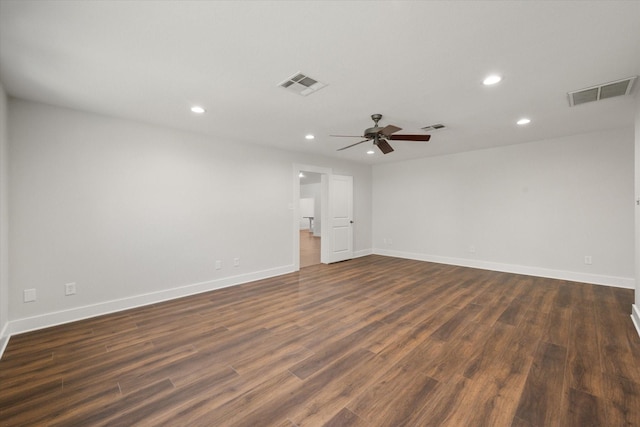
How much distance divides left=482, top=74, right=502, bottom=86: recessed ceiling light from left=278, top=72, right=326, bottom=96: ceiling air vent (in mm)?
1555

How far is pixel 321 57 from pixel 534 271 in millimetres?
5445

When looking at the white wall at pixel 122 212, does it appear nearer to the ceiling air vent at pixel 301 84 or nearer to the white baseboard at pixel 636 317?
the ceiling air vent at pixel 301 84

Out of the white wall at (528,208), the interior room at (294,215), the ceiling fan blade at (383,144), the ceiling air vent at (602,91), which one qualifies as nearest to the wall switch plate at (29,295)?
the interior room at (294,215)

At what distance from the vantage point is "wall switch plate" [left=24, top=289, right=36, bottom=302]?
109 inches

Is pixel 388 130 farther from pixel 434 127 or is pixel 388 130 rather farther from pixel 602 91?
pixel 602 91

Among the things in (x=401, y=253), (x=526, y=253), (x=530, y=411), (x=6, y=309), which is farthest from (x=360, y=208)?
(x=6, y=309)

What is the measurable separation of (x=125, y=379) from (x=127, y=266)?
1.89 m

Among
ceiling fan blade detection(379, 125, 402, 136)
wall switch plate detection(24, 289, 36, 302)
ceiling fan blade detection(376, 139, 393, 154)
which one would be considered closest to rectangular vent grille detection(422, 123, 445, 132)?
ceiling fan blade detection(376, 139, 393, 154)

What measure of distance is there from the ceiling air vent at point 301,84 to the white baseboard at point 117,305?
3.23 metres

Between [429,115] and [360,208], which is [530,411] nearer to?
[429,115]

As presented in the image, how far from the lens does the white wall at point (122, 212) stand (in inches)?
111

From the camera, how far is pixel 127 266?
11.2 ft

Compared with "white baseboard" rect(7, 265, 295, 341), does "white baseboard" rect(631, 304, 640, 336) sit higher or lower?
higher

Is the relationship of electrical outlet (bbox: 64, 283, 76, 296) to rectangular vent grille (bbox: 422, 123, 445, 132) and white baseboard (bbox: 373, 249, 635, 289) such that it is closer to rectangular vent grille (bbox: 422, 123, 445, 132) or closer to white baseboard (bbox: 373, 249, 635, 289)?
rectangular vent grille (bbox: 422, 123, 445, 132)
